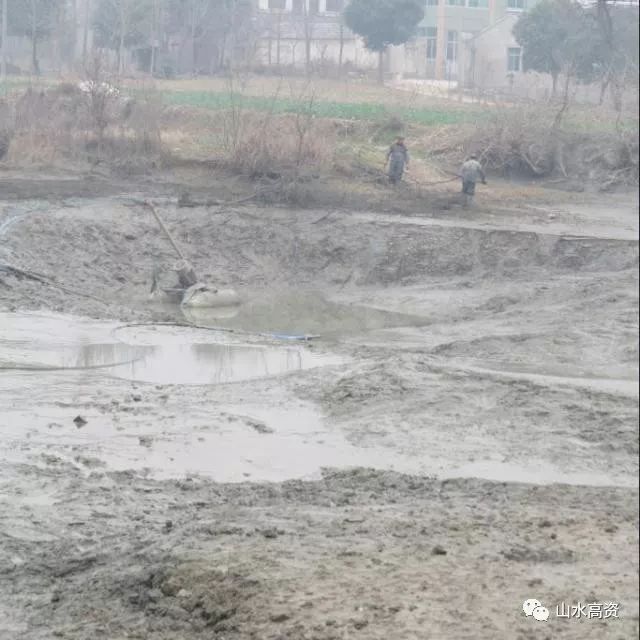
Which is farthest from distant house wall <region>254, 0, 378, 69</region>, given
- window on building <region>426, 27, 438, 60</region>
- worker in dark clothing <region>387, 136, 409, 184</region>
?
window on building <region>426, 27, 438, 60</region>

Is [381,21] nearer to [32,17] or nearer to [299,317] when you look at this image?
[32,17]

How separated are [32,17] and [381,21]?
1261 centimetres

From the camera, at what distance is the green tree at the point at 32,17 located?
42250mm

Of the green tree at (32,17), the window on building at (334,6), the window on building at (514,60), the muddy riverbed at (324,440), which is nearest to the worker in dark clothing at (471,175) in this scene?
the muddy riverbed at (324,440)

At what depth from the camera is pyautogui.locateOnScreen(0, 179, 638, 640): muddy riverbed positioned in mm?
5027

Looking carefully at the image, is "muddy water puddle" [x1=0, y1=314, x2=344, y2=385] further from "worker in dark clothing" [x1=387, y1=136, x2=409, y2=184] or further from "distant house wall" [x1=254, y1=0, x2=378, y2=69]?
"distant house wall" [x1=254, y1=0, x2=378, y2=69]

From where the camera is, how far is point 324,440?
31.9ft

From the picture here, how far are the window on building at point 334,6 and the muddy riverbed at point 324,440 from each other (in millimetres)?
23817

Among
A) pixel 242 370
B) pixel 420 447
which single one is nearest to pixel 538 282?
pixel 242 370

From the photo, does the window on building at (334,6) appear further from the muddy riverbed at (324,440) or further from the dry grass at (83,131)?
the muddy riverbed at (324,440)

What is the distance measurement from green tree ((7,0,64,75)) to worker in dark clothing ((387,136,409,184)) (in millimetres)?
20486

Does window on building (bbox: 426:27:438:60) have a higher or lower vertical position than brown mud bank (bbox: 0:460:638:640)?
higher

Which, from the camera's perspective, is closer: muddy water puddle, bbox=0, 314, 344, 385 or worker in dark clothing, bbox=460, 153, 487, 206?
muddy water puddle, bbox=0, 314, 344, 385

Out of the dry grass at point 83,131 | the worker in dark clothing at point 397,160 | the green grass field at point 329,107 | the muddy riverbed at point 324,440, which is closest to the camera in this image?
the muddy riverbed at point 324,440
